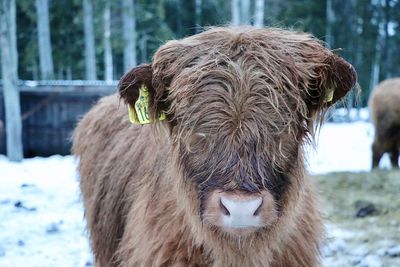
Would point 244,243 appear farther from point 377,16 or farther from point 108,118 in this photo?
point 377,16

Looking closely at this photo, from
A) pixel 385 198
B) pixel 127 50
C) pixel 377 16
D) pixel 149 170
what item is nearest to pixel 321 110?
pixel 149 170

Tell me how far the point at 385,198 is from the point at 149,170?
503cm

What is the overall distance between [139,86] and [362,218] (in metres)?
4.57

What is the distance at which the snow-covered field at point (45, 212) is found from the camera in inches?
199

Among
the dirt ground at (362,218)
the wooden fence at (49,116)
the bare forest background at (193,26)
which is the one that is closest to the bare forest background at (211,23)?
the bare forest background at (193,26)

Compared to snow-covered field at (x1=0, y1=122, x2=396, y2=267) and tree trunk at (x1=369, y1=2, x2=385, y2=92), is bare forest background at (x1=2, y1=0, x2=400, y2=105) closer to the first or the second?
tree trunk at (x1=369, y1=2, x2=385, y2=92)

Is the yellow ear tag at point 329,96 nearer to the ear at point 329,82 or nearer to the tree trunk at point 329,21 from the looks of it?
the ear at point 329,82

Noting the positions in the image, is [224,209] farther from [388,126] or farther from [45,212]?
[388,126]

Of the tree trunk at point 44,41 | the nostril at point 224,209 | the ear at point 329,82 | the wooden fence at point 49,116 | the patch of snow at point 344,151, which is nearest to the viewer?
the nostril at point 224,209

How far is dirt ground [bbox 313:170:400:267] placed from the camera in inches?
196

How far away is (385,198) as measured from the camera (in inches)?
284

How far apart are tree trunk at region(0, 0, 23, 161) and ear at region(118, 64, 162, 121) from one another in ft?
27.5

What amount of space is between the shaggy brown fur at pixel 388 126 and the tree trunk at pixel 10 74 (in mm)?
6912

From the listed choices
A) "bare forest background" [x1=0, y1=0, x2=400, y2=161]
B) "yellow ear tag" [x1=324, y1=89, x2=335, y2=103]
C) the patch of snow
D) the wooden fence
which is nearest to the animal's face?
"yellow ear tag" [x1=324, y1=89, x2=335, y2=103]
